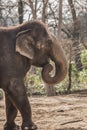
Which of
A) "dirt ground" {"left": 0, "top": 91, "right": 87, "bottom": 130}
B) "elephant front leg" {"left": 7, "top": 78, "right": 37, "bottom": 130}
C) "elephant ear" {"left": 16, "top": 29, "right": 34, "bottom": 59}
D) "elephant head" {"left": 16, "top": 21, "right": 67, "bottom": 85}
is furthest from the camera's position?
"dirt ground" {"left": 0, "top": 91, "right": 87, "bottom": 130}

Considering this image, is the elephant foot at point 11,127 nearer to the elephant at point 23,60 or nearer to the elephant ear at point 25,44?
the elephant at point 23,60

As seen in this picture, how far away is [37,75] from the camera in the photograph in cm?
1398

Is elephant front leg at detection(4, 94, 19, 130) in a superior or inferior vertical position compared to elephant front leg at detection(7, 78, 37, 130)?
inferior

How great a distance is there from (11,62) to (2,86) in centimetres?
36

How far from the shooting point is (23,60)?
5547mm

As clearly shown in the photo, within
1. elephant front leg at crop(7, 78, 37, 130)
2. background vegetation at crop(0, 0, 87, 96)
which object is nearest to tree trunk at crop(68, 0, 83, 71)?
background vegetation at crop(0, 0, 87, 96)

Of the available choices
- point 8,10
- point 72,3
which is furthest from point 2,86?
point 8,10

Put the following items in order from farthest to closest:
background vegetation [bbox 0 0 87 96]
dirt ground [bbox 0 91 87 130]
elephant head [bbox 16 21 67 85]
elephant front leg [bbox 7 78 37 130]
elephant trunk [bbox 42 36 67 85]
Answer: background vegetation [bbox 0 0 87 96] < dirt ground [bbox 0 91 87 130] < elephant trunk [bbox 42 36 67 85] < elephant head [bbox 16 21 67 85] < elephant front leg [bbox 7 78 37 130]

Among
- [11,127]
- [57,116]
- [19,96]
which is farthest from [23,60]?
[57,116]

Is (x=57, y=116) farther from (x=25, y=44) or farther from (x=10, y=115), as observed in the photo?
(x=25, y=44)

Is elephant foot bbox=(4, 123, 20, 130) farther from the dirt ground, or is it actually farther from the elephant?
the dirt ground

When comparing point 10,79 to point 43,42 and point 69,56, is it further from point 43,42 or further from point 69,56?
point 69,56

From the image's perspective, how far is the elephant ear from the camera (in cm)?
548

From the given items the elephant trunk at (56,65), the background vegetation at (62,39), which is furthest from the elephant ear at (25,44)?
the background vegetation at (62,39)
